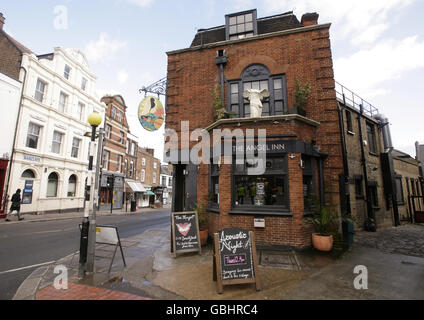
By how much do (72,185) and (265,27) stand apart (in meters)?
22.2

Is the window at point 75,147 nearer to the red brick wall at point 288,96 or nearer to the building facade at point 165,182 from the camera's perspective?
the red brick wall at point 288,96

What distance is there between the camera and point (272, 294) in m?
4.13

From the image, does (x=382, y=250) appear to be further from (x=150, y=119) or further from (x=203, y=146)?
(x=150, y=119)

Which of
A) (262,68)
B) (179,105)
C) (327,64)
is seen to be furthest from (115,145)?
(327,64)

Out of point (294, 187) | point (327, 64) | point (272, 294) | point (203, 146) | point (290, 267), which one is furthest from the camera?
point (203, 146)

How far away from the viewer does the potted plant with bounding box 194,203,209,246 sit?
784 centimetres

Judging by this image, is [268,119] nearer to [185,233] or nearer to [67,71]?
[185,233]

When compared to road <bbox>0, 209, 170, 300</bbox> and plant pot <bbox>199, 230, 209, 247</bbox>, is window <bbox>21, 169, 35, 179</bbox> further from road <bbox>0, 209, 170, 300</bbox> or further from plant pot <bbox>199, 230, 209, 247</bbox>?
plant pot <bbox>199, 230, 209, 247</bbox>

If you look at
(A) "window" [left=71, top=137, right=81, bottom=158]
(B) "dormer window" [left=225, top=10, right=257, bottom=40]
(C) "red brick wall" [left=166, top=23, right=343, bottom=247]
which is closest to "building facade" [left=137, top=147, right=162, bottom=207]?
(A) "window" [left=71, top=137, right=81, bottom=158]

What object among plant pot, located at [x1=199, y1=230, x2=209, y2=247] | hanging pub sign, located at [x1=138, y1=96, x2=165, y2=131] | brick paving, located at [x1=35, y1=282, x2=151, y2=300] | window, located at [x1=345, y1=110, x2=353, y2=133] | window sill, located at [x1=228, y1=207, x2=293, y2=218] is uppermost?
window, located at [x1=345, y1=110, x2=353, y2=133]

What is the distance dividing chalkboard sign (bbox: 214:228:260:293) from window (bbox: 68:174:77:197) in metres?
22.2

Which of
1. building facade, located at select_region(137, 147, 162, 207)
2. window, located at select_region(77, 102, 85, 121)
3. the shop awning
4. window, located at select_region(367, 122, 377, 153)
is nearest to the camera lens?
window, located at select_region(367, 122, 377, 153)

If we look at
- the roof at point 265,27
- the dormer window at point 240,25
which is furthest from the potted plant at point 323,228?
the dormer window at point 240,25

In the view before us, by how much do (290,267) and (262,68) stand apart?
7.83 metres
